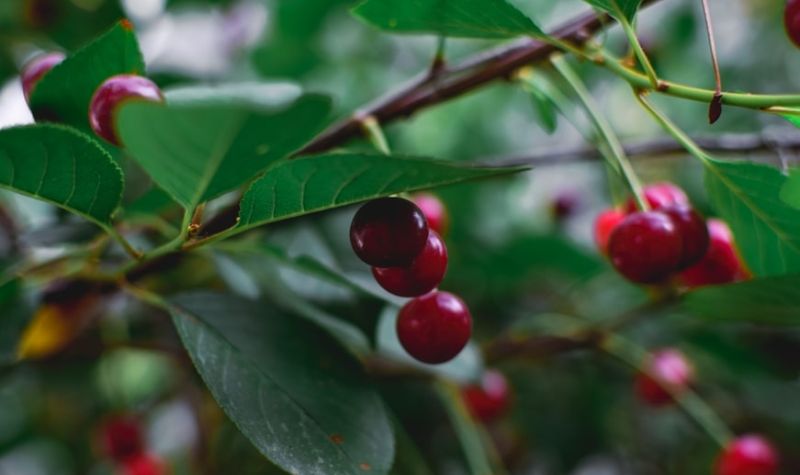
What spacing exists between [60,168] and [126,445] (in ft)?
3.06

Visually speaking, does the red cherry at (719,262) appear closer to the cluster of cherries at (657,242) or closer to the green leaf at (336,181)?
the cluster of cherries at (657,242)

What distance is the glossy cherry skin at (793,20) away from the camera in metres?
0.62

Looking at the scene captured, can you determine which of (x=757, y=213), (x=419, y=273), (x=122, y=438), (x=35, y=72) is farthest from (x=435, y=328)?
(x=122, y=438)

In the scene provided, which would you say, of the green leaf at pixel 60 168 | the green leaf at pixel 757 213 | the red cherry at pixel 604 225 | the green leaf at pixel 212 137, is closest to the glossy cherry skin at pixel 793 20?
the green leaf at pixel 757 213

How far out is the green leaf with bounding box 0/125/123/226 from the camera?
480 millimetres

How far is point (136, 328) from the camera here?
1.36 meters

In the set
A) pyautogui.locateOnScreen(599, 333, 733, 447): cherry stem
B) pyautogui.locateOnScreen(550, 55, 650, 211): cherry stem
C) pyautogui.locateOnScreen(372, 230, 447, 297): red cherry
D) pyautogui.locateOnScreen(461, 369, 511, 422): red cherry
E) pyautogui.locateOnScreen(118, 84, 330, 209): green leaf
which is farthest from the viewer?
pyautogui.locateOnScreen(461, 369, 511, 422): red cherry

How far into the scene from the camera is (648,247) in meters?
0.66

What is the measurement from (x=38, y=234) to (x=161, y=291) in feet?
0.58

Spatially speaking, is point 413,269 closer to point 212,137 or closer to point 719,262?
point 212,137

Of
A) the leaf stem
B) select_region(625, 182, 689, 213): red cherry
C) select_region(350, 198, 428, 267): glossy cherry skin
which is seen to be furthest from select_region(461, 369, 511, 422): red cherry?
select_region(350, 198, 428, 267): glossy cherry skin

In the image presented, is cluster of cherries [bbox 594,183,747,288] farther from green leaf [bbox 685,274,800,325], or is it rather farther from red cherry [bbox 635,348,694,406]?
red cherry [bbox 635,348,694,406]

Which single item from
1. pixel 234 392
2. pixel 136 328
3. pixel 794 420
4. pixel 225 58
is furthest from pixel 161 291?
pixel 794 420

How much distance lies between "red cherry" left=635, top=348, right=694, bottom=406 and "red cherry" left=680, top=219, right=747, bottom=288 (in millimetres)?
334
